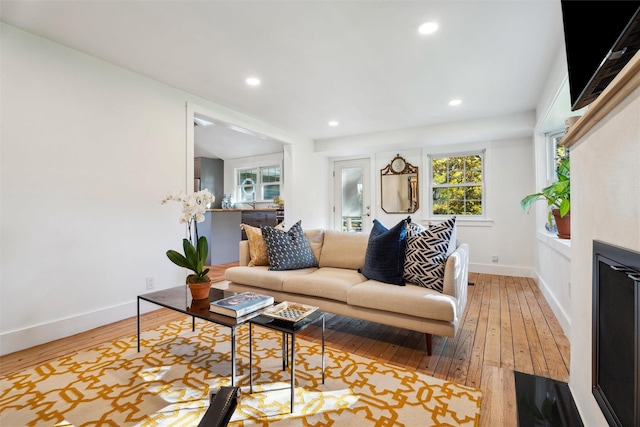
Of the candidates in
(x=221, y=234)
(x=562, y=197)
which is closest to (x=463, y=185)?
(x=562, y=197)

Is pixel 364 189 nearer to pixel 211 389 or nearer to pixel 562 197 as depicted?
pixel 562 197

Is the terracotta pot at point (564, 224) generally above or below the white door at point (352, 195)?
below

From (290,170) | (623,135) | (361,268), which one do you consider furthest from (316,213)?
(623,135)

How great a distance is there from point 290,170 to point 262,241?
233 cm

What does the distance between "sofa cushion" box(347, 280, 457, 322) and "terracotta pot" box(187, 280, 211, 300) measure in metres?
1.02

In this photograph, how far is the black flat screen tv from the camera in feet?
2.84

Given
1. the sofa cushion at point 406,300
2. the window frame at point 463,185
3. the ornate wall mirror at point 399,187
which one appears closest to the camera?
the sofa cushion at point 406,300

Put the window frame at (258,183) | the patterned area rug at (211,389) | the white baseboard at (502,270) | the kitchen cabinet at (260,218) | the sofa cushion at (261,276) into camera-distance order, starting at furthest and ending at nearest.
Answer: the window frame at (258,183), the kitchen cabinet at (260,218), the white baseboard at (502,270), the sofa cushion at (261,276), the patterned area rug at (211,389)

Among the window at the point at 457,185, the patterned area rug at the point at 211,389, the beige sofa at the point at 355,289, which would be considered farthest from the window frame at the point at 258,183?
the patterned area rug at the point at 211,389

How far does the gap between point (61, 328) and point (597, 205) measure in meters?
3.57

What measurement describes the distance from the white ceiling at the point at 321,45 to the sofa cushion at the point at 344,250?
1.65 m

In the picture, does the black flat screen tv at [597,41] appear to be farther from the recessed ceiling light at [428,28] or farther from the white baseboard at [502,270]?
the white baseboard at [502,270]

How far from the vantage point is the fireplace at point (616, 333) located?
0.82 meters

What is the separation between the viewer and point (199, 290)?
193 centimetres
